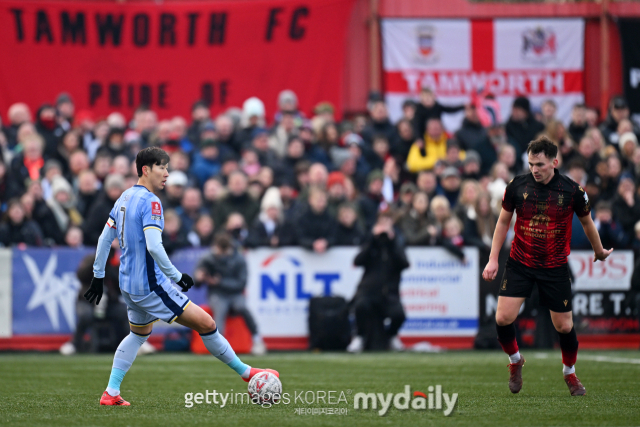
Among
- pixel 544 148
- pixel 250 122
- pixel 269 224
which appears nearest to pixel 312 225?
pixel 269 224

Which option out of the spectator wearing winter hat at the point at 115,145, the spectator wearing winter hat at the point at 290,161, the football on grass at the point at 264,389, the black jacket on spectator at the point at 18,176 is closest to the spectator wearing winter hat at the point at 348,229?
the spectator wearing winter hat at the point at 290,161

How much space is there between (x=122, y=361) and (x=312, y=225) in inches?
301

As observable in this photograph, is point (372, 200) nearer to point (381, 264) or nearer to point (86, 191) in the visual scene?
point (381, 264)

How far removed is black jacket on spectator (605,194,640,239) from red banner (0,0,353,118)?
686 centimetres

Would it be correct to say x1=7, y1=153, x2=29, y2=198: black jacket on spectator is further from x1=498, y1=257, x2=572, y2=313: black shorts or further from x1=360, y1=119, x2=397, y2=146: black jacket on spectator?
x1=498, y1=257, x2=572, y2=313: black shorts

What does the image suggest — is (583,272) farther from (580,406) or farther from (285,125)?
(580,406)

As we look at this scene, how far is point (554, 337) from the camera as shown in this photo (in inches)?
598

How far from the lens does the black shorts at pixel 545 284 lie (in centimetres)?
855

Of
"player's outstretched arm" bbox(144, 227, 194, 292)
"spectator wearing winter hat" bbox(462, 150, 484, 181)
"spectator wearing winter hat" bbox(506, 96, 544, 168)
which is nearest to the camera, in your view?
"player's outstretched arm" bbox(144, 227, 194, 292)

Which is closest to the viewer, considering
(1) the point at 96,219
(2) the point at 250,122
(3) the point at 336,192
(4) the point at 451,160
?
(1) the point at 96,219

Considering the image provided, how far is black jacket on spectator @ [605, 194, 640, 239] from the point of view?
15758 millimetres

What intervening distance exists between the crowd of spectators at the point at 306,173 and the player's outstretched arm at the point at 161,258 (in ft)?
24.9

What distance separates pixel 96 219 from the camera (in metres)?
14.9

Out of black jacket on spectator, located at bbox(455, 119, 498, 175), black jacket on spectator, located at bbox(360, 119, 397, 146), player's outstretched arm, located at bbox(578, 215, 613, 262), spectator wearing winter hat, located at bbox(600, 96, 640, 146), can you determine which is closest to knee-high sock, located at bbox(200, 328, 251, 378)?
player's outstretched arm, located at bbox(578, 215, 613, 262)
